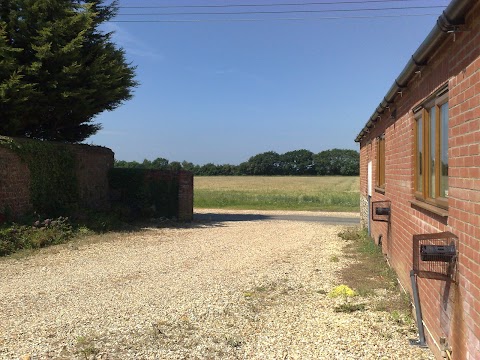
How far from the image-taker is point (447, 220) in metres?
3.94

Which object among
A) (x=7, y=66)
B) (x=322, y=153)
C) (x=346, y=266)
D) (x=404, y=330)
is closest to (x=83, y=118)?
(x=7, y=66)

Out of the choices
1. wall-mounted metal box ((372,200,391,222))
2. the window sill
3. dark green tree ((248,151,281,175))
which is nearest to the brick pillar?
wall-mounted metal box ((372,200,391,222))

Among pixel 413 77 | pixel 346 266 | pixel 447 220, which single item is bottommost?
pixel 346 266

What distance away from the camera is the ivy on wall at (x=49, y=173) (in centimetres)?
1323

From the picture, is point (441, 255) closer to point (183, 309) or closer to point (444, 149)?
point (444, 149)

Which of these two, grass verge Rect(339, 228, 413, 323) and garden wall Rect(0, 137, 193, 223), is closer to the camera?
grass verge Rect(339, 228, 413, 323)

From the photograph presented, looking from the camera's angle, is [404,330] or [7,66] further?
[7,66]

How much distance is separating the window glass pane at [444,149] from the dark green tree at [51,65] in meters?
12.2

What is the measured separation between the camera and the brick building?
3.23 m

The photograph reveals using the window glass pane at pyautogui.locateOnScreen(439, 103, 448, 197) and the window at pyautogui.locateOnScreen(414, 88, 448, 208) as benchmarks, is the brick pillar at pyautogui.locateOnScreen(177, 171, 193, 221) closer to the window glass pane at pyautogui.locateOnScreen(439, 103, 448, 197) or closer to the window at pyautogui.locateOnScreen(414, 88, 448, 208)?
the window at pyautogui.locateOnScreen(414, 88, 448, 208)

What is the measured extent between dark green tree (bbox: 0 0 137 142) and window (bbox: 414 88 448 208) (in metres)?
11.5

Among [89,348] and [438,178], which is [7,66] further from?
[438,178]

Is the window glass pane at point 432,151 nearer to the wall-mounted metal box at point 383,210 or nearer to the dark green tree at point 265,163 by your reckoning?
the wall-mounted metal box at point 383,210

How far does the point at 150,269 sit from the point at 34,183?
21.9 ft
